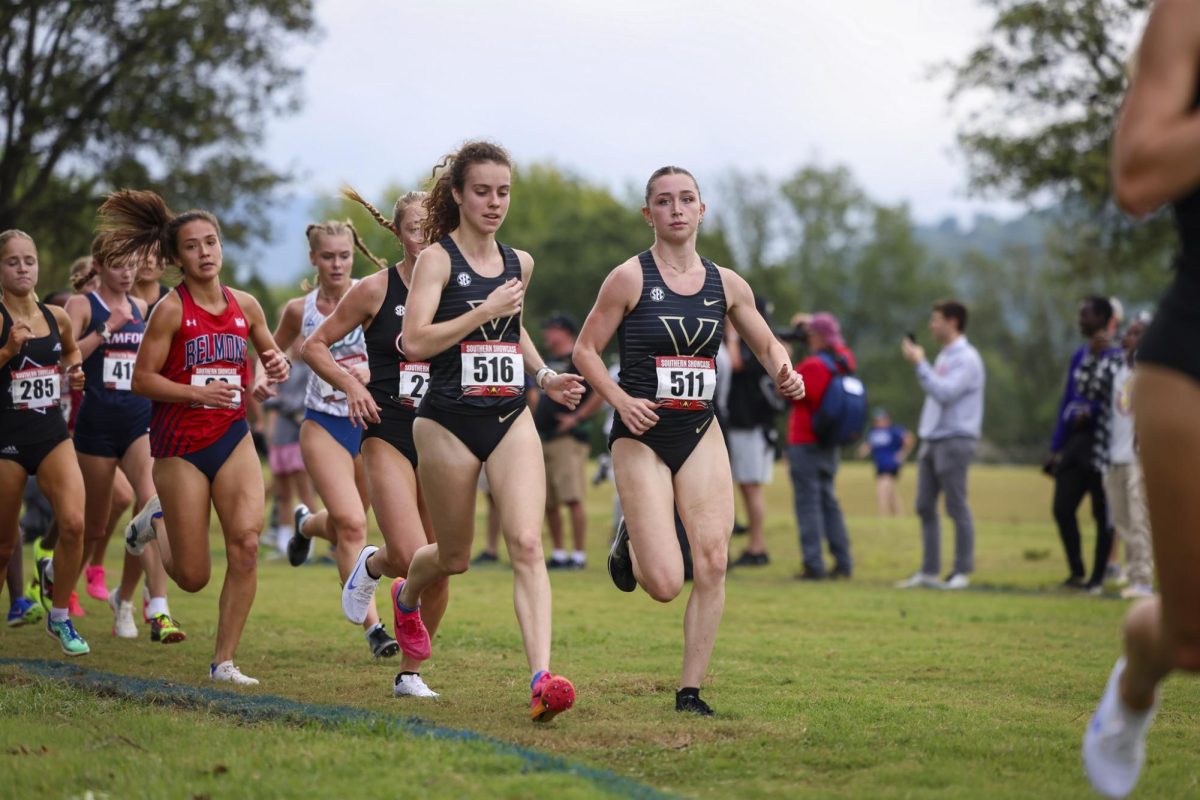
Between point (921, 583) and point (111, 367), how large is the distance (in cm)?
848

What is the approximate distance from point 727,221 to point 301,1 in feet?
Result: 230

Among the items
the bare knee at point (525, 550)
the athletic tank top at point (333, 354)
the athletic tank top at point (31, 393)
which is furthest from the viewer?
the athletic tank top at point (31, 393)

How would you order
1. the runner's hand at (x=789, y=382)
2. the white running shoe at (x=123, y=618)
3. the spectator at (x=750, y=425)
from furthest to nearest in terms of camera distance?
the spectator at (x=750, y=425)
the white running shoe at (x=123, y=618)
the runner's hand at (x=789, y=382)

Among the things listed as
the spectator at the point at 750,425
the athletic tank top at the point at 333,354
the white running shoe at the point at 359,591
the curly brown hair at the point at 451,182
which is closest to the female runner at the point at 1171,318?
the curly brown hair at the point at 451,182

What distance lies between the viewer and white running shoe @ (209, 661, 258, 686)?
7832 mm

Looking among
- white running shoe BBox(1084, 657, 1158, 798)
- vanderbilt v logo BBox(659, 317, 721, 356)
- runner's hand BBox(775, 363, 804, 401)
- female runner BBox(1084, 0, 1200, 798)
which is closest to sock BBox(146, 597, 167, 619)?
vanderbilt v logo BBox(659, 317, 721, 356)

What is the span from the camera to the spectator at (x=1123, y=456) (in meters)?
13.5

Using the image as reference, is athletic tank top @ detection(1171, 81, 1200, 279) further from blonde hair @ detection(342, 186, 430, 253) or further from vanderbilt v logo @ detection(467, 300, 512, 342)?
blonde hair @ detection(342, 186, 430, 253)

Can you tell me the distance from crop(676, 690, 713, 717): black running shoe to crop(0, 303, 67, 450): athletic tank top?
4.73 metres

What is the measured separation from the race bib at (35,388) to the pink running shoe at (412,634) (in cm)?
320

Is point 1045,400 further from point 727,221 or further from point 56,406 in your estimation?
point 56,406

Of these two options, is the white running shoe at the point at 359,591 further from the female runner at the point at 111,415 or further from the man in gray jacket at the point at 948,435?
the man in gray jacket at the point at 948,435

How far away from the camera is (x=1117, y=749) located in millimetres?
4516

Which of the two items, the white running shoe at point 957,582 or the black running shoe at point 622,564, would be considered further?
the white running shoe at point 957,582
